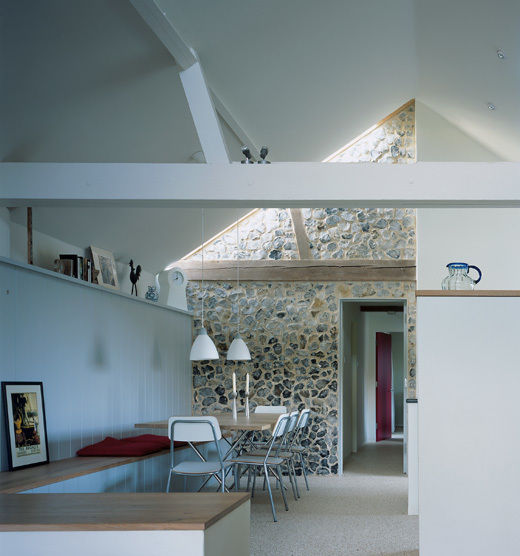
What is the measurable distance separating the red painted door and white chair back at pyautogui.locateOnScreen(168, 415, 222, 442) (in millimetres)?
8006

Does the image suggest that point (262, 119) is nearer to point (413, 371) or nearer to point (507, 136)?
point (507, 136)

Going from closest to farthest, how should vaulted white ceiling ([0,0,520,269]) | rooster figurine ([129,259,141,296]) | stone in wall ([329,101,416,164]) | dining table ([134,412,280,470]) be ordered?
vaulted white ceiling ([0,0,520,269])
dining table ([134,412,280,470])
rooster figurine ([129,259,141,296])
stone in wall ([329,101,416,164])

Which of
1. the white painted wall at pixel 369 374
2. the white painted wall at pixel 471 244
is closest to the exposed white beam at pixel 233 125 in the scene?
the white painted wall at pixel 471 244

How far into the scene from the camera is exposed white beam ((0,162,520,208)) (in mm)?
4242

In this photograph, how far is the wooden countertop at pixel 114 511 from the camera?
A: 245cm

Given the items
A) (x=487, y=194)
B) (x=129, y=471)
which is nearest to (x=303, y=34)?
(x=487, y=194)

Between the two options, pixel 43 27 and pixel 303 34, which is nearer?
pixel 43 27

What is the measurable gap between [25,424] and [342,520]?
275cm

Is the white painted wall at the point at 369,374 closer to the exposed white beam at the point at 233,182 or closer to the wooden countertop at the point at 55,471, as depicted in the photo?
the wooden countertop at the point at 55,471

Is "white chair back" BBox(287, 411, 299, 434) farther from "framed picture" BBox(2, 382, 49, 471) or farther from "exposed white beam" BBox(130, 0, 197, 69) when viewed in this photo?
"exposed white beam" BBox(130, 0, 197, 69)

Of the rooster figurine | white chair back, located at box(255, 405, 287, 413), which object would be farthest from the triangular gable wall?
white chair back, located at box(255, 405, 287, 413)

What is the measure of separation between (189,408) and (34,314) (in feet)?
13.7

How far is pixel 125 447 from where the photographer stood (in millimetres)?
5551

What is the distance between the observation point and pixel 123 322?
21.5 feet
